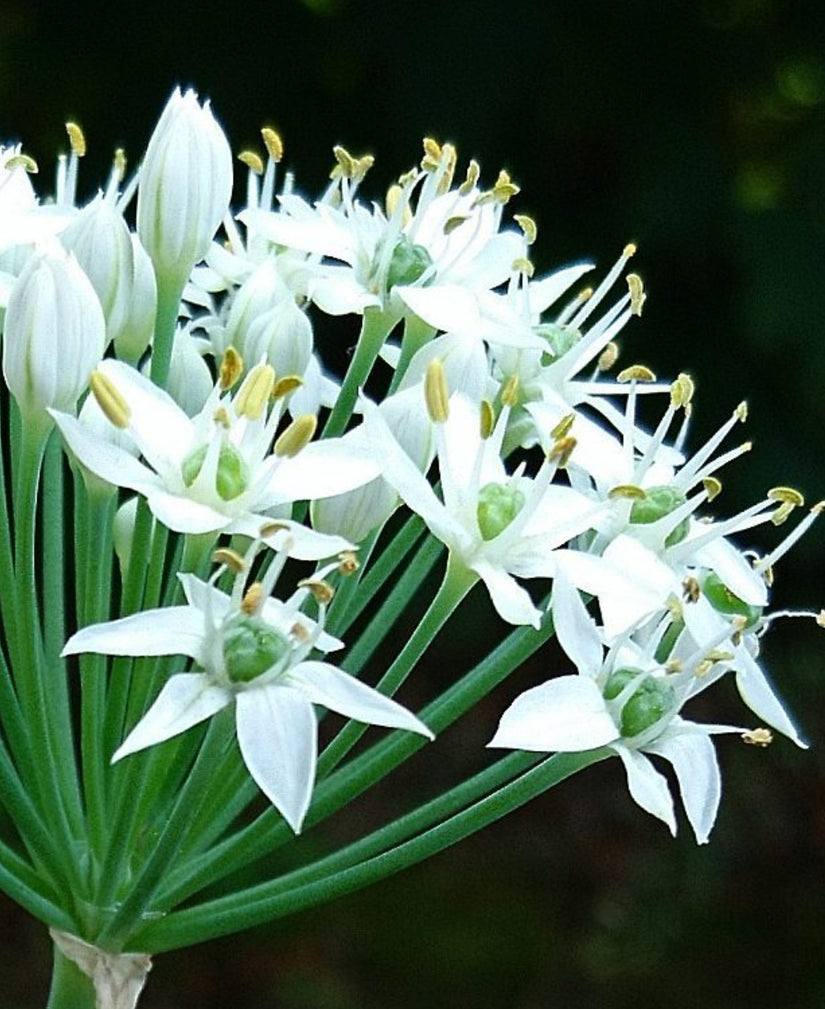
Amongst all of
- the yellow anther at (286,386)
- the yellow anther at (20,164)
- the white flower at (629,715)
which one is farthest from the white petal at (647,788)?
the yellow anther at (20,164)

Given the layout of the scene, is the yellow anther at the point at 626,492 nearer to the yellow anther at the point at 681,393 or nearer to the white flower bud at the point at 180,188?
the yellow anther at the point at 681,393

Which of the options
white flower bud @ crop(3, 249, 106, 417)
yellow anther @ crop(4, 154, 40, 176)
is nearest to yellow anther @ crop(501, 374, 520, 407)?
white flower bud @ crop(3, 249, 106, 417)

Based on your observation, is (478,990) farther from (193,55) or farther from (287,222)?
(287,222)

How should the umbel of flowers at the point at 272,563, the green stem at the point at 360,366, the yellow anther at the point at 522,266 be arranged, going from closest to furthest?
the umbel of flowers at the point at 272,563
the green stem at the point at 360,366
the yellow anther at the point at 522,266

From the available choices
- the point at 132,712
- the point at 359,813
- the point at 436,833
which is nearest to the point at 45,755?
the point at 132,712

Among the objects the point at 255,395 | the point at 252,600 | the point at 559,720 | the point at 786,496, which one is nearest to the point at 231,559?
the point at 252,600

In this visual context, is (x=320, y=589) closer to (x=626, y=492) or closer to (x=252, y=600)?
(x=252, y=600)
